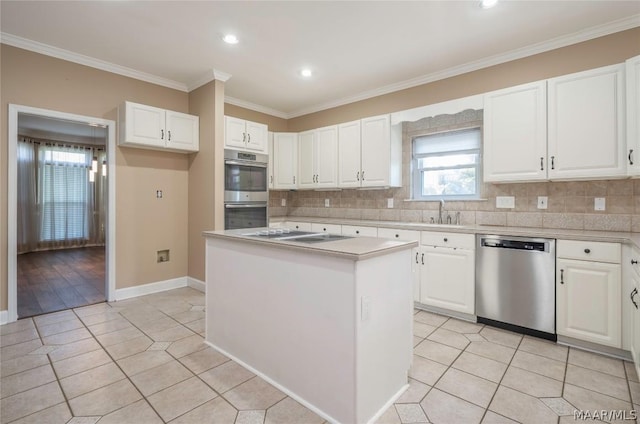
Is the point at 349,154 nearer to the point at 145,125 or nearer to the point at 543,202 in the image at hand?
the point at 543,202

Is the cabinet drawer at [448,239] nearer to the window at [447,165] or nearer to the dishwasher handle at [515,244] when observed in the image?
the dishwasher handle at [515,244]

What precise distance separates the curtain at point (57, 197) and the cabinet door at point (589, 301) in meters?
7.45

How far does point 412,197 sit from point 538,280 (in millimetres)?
1749

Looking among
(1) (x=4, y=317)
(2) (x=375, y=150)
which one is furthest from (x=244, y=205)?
(1) (x=4, y=317)

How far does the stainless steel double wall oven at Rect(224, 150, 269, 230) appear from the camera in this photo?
394 cm

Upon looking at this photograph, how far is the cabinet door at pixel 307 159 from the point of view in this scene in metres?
4.76

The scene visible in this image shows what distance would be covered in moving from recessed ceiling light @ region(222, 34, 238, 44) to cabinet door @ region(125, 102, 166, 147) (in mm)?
1284

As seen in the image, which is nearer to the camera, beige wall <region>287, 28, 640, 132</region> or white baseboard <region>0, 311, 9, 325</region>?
beige wall <region>287, 28, 640, 132</region>

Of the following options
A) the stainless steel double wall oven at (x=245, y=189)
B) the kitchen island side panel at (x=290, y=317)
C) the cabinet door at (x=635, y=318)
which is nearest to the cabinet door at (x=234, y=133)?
the stainless steel double wall oven at (x=245, y=189)

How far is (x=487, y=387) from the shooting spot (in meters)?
1.93

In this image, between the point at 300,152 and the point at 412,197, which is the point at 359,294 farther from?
the point at 300,152

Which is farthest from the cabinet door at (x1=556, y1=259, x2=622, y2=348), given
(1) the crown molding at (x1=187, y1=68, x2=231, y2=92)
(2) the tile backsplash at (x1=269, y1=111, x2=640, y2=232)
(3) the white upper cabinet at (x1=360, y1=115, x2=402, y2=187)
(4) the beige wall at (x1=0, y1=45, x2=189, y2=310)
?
(4) the beige wall at (x1=0, y1=45, x2=189, y2=310)

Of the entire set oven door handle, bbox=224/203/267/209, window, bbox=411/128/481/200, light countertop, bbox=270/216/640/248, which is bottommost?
light countertop, bbox=270/216/640/248

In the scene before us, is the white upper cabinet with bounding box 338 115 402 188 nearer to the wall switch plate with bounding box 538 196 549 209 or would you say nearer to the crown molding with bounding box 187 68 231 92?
the wall switch plate with bounding box 538 196 549 209
